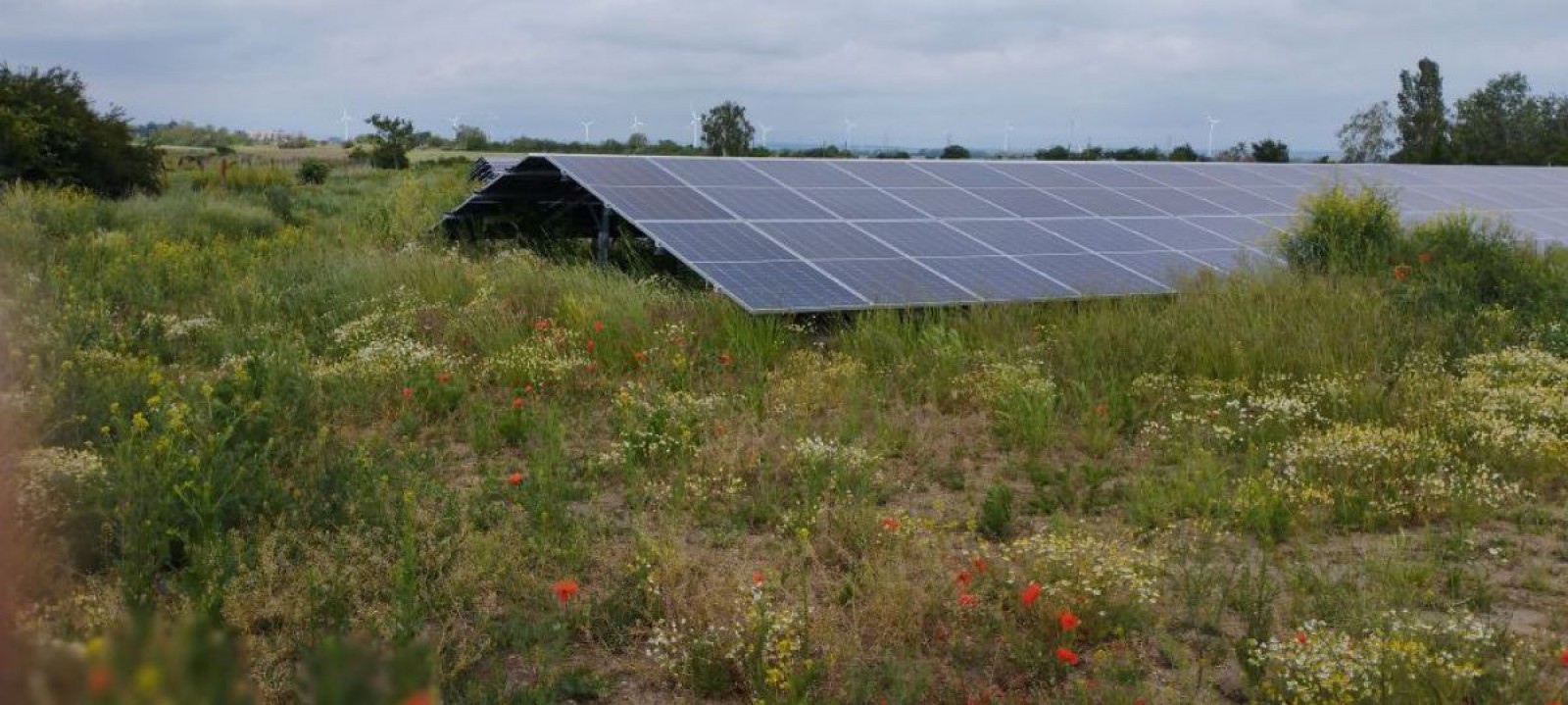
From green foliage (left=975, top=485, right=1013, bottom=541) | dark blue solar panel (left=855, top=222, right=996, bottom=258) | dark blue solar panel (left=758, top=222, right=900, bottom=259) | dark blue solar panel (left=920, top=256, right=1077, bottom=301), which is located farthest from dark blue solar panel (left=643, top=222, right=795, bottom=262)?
green foliage (left=975, top=485, right=1013, bottom=541)

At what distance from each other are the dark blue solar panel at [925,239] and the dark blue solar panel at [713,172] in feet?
7.06

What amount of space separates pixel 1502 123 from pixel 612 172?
4880 cm

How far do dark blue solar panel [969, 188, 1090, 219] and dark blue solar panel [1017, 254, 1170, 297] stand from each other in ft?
7.11

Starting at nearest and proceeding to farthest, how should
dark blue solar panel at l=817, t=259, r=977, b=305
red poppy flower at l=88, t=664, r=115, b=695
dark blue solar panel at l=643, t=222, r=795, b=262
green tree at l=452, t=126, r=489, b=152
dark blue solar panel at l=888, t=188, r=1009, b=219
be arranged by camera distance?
red poppy flower at l=88, t=664, r=115, b=695 → dark blue solar panel at l=817, t=259, r=977, b=305 → dark blue solar panel at l=643, t=222, r=795, b=262 → dark blue solar panel at l=888, t=188, r=1009, b=219 → green tree at l=452, t=126, r=489, b=152

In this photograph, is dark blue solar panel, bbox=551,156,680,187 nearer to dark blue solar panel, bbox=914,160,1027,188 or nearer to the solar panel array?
the solar panel array

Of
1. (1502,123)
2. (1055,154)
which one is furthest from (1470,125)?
(1055,154)

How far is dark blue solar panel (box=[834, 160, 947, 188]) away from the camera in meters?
15.8

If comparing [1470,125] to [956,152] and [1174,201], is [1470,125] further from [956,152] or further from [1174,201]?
[1174,201]

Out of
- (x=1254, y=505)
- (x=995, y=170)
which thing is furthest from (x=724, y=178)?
(x=1254, y=505)

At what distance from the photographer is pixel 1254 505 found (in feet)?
19.8

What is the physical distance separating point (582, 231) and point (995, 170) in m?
5.95

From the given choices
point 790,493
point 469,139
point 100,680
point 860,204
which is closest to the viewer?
point 100,680

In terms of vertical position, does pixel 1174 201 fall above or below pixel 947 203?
below

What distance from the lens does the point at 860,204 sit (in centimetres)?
1418
